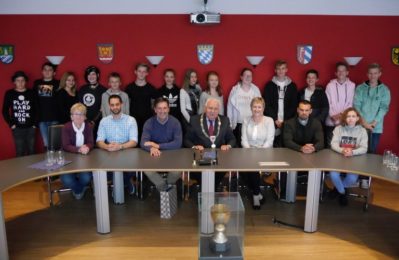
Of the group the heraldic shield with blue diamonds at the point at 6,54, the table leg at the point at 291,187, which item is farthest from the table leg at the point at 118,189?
the heraldic shield with blue diamonds at the point at 6,54

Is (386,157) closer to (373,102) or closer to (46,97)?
(373,102)

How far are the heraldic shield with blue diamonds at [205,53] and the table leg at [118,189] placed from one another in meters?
2.29

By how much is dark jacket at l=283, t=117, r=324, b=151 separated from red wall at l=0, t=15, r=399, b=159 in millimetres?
1550

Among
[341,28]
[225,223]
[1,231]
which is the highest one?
[341,28]

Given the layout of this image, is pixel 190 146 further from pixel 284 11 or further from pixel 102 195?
pixel 284 11

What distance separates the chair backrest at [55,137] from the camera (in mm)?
4539

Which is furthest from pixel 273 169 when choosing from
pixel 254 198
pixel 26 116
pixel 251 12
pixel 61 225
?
pixel 26 116

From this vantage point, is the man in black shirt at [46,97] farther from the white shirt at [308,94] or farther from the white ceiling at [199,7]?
the white shirt at [308,94]

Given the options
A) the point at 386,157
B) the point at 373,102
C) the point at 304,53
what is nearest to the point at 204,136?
the point at 386,157

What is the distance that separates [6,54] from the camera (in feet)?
18.8

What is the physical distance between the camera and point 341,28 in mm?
5781

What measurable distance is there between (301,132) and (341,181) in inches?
28.7

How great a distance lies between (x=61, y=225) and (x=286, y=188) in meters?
2.65

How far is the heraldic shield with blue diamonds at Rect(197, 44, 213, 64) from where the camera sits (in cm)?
579
